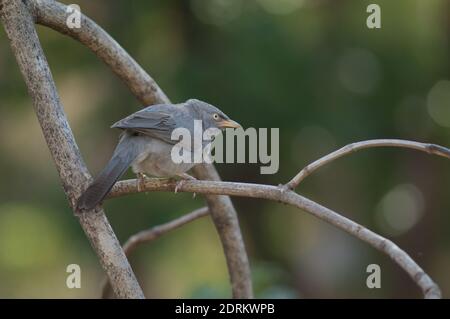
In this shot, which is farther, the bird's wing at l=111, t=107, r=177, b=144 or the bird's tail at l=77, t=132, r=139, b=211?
the bird's wing at l=111, t=107, r=177, b=144

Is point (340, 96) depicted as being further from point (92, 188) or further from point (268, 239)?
point (92, 188)

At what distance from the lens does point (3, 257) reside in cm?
989

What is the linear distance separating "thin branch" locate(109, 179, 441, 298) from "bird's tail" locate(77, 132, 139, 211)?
0.07 meters

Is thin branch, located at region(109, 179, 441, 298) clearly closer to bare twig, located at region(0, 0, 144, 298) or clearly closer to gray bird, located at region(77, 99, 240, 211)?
bare twig, located at region(0, 0, 144, 298)

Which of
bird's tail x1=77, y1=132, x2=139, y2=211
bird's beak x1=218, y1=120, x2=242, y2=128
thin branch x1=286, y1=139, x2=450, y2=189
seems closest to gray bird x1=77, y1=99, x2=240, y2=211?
bird's tail x1=77, y1=132, x2=139, y2=211

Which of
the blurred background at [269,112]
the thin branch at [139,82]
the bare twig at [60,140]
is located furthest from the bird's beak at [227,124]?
the blurred background at [269,112]

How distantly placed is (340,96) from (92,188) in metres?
5.71

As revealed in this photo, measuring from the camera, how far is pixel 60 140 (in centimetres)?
324

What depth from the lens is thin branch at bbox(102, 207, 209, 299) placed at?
456cm

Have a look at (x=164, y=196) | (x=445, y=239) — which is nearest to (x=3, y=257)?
(x=164, y=196)

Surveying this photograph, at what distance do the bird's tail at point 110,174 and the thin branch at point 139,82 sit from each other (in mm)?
323

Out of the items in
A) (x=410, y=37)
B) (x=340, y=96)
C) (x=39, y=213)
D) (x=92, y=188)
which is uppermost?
(x=410, y=37)
